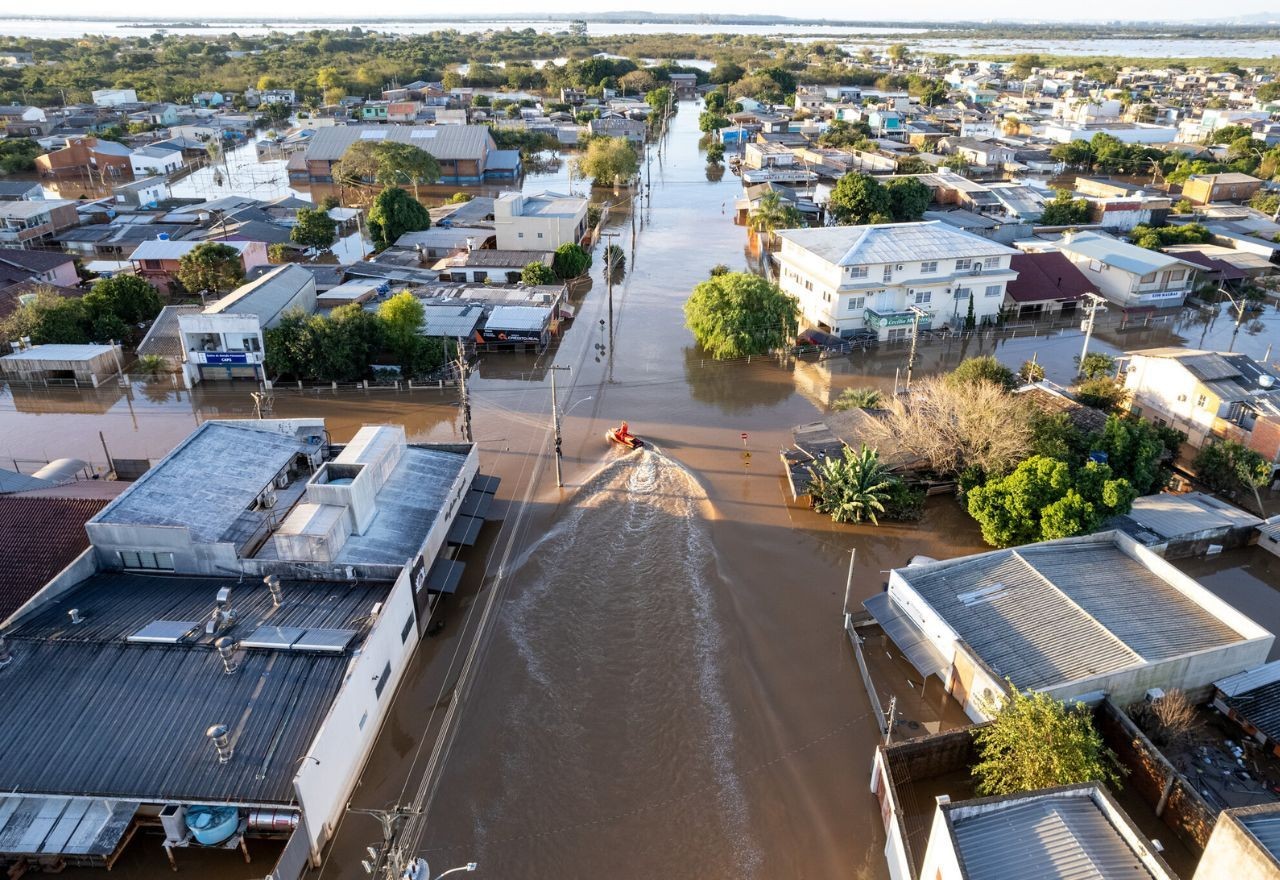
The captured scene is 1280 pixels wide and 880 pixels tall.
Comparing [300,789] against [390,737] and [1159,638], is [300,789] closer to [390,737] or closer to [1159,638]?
[390,737]

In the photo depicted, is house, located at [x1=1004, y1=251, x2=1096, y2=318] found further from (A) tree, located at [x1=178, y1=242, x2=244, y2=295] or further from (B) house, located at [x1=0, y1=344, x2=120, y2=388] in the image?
(B) house, located at [x1=0, y1=344, x2=120, y2=388]

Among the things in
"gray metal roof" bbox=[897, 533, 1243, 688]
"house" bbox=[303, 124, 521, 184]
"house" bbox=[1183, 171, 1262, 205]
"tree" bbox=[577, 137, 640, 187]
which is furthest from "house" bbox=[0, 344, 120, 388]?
"house" bbox=[1183, 171, 1262, 205]

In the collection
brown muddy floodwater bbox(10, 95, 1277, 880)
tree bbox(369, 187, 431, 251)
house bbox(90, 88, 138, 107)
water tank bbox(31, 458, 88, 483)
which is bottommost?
brown muddy floodwater bbox(10, 95, 1277, 880)

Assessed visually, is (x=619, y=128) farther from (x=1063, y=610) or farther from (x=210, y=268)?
(x=1063, y=610)

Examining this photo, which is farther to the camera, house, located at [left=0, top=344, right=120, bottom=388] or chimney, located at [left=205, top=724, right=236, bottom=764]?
house, located at [left=0, top=344, right=120, bottom=388]

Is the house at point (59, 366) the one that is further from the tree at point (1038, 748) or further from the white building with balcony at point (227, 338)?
the tree at point (1038, 748)
